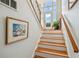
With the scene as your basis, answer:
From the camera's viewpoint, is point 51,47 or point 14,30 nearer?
point 14,30

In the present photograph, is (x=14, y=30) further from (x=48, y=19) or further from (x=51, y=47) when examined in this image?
(x=48, y=19)

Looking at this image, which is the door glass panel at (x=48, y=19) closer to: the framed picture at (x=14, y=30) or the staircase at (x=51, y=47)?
the staircase at (x=51, y=47)

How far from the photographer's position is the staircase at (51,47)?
11.6 ft

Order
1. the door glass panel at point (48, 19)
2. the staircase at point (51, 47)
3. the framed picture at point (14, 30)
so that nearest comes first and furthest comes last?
the framed picture at point (14, 30), the staircase at point (51, 47), the door glass panel at point (48, 19)

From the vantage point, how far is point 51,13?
27.0 ft

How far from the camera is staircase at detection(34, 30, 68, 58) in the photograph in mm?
3539

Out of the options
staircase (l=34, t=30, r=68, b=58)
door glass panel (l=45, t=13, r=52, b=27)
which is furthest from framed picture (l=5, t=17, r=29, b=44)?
door glass panel (l=45, t=13, r=52, b=27)

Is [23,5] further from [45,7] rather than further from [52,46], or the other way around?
[45,7]

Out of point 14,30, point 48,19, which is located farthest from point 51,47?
point 48,19

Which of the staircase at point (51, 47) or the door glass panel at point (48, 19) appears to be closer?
the staircase at point (51, 47)

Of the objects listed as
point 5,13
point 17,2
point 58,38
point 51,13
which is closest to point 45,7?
point 51,13

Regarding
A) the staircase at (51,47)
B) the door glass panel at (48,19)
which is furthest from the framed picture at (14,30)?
the door glass panel at (48,19)

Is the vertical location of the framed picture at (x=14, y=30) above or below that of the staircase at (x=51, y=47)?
above

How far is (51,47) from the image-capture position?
4.02m
